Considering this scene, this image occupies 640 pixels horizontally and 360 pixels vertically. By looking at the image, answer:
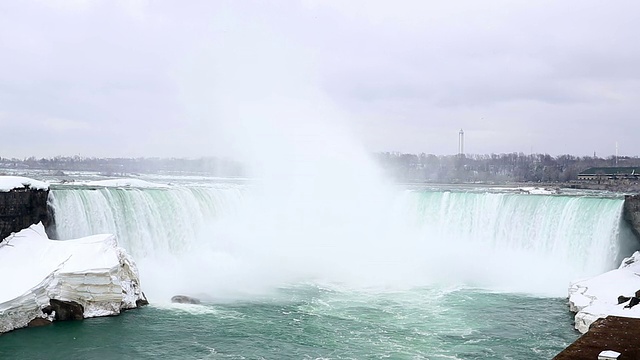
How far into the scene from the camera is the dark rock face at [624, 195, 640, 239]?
23844mm

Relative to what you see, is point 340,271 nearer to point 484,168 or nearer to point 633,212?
point 633,212

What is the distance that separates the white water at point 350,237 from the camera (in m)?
23.0

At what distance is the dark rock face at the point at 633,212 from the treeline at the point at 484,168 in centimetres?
4665

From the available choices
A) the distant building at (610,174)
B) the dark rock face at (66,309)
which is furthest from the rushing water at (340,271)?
the distant building at (610,174)

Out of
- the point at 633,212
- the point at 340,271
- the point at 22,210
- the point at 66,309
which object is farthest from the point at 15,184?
the point at 633,212

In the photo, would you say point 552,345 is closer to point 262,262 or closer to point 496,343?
point 496,343

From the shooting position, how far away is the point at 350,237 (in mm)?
32125

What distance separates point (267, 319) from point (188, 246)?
9526mm

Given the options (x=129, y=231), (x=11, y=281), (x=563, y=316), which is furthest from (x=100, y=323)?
(x=563, y=316)

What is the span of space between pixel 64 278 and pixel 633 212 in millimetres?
20589

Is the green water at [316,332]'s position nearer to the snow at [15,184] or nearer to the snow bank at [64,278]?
the snow bank at [64,278]

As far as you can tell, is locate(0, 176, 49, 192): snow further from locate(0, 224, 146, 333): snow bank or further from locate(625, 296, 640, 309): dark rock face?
locate(625, 296, 640, 309): dark rock face

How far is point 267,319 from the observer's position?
17547mm

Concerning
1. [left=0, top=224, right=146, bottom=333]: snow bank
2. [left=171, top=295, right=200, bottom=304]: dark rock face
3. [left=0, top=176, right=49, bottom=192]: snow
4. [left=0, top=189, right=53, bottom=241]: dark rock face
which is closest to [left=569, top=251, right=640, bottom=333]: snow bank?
[left=171, top=295, right=200, bottom=304]: dark rock face
